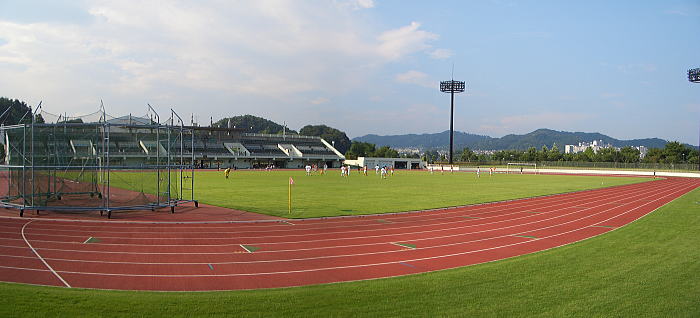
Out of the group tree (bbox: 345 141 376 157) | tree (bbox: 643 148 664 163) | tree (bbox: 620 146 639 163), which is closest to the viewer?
tree (bbox: 643 148 664 163)

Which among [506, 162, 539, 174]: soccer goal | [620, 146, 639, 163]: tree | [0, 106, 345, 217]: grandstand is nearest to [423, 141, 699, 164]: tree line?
[620, 146, 639, 163]: tree

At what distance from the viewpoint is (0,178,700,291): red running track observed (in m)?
8.04

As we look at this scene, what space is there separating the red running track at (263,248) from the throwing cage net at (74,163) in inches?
87.0

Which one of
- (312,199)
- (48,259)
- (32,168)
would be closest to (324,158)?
(312,199)

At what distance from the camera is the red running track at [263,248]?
8039 millimetres

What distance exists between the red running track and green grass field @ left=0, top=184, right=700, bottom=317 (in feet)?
2.12

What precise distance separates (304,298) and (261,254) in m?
3.42

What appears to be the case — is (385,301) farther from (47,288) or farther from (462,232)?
(462,232)

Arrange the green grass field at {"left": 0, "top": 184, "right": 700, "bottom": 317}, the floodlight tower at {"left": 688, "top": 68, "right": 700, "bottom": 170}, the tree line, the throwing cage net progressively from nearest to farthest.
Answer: the green grass field at {"left": 0, "top": 184, "right": 700, "bottom": 317}, the throwing cage net, the floodlight tower at {"left": 688, "top": 68, "right": 700, "bottom": 170}, the tree line

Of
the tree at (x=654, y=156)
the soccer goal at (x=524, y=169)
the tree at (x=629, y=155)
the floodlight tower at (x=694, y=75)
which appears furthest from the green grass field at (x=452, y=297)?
the tree at (x=629, y=155)

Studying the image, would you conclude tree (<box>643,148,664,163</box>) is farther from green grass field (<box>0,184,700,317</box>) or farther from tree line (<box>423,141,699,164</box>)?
green grass field (<box>0,184,700,317</box>)

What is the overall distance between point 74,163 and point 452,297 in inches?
706

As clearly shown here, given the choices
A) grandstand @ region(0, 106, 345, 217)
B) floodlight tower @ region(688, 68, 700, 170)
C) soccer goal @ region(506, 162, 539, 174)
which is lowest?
soccer goal @ region(506, 162, 539, 174)

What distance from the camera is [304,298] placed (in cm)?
679
